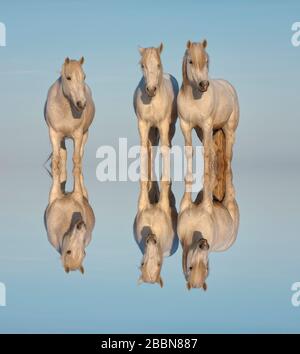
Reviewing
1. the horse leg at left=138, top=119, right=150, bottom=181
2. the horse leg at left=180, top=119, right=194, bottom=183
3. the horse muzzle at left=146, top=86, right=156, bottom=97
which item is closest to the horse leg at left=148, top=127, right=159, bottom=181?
the horse leg at left=138, top=119, right=150, bottom=181

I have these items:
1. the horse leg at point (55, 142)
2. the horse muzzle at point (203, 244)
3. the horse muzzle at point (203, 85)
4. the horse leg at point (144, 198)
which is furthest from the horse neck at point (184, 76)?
the horse muzzle at point (203, 244)

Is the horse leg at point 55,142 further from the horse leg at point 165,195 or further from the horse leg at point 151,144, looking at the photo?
the horse leg at point 165,195

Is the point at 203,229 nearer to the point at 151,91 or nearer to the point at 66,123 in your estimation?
the point at 151,91

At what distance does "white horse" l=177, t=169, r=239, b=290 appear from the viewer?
7.66 meters

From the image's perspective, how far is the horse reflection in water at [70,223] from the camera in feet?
27.0

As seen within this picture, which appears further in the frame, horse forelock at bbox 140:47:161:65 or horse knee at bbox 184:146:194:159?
horse knee at bbox 184:146:194:159

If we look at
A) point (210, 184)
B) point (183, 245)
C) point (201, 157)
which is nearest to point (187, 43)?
point (210, 184)

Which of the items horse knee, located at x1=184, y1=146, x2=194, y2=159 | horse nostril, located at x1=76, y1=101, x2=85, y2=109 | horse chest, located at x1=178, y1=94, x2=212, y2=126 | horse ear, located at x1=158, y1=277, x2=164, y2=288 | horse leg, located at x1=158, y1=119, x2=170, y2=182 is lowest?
horse ear, located at x1=158, y1=277, x2=164, y2=288

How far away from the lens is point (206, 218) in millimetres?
9438

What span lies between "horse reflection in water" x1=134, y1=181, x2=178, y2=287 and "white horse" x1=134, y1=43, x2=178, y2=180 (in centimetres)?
116

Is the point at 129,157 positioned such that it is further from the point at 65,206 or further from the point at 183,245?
the point at 183,245

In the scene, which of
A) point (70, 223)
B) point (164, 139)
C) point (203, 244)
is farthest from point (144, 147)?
point (203, 244)

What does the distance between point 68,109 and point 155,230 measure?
428 cm

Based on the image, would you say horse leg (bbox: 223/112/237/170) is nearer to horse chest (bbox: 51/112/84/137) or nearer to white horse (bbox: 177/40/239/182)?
white horse (bbox: 177/40/239/182)
